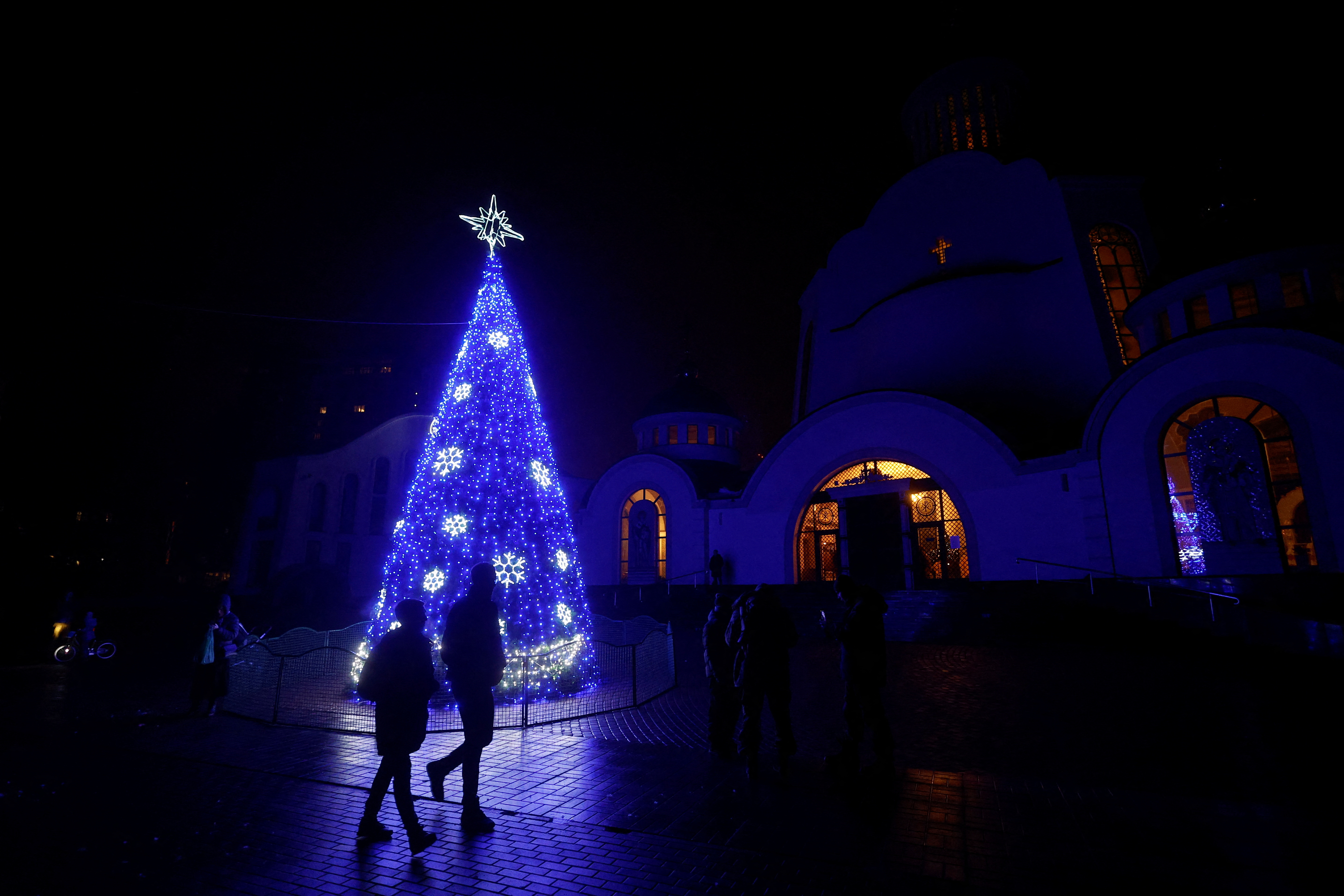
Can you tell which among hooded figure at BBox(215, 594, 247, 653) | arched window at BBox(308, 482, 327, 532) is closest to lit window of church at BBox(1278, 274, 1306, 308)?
hooded figure at BBox(215, 594, 247, 653)

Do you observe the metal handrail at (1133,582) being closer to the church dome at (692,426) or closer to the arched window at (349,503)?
the church dome at (692,426)

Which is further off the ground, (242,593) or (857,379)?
(857,379)

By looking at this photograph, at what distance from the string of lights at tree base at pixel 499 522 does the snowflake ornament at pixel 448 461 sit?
14 millimetres

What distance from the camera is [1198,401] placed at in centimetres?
1483

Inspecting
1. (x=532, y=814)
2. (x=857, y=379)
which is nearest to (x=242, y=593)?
(x=857, y=379)

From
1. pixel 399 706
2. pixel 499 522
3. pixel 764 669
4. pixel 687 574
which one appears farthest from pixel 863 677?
pixel 687 574

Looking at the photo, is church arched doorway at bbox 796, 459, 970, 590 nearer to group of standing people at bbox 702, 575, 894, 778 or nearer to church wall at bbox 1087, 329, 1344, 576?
church wall at bbox 1087, 329, 1344, 576

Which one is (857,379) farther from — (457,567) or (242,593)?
(242,593)

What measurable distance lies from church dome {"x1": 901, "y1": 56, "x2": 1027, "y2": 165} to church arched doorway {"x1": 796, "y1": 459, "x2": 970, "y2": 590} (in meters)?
15.2

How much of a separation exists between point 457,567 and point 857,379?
19.7 meters

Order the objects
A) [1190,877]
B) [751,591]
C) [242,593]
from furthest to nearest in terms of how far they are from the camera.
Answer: [242,593] → [751,591] → [1190,877]

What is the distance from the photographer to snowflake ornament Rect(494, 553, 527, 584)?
956 centimetres

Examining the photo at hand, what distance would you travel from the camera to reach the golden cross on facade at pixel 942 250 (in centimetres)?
2509

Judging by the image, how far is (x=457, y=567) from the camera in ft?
30.9
